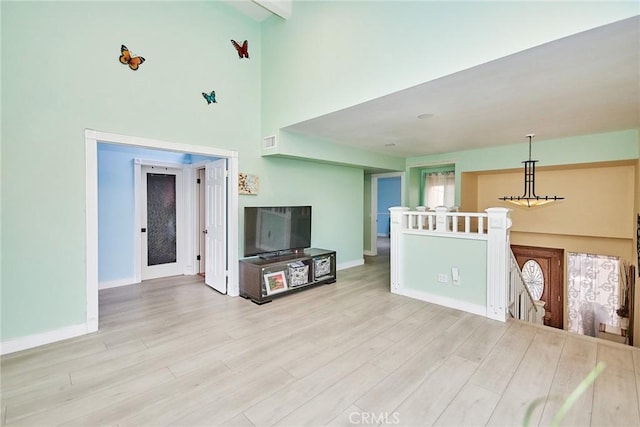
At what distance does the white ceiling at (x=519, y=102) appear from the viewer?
2.29m

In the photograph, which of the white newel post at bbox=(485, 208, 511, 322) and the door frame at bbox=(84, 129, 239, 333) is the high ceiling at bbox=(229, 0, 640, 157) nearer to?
the white newel post at bbox=(485, 208, 511, 322)

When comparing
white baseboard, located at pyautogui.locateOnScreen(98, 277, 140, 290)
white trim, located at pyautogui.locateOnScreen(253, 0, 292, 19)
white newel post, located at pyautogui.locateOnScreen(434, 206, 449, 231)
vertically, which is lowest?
white baseboard, located at pyautogui.locateOnScreen(98, 277, 140, 290)

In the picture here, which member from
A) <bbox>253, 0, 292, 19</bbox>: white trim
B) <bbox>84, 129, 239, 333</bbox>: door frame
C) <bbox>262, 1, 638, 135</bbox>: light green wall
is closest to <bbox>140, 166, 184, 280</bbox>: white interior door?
<bbox>84, 129, 239, 333</bbox>: door frame

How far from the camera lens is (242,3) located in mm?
4137

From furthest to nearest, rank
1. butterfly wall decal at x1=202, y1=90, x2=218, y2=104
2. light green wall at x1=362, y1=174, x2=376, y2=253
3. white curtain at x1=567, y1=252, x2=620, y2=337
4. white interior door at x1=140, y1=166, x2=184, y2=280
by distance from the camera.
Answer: light green wall at x1=362, y1=174, x2=376, y2=253 < white curtain at x1=567, y1=252, x2=620, y2=337 < white interior door at x1=140, y1=166, x2=184, y2=280 < butterfly wall decal at x1=202, y1=90, x2=218, y2=104

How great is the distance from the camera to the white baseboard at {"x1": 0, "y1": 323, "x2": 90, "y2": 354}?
2.79m

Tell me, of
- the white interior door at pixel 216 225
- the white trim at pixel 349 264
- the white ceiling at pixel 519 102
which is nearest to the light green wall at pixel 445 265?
the white ceiling at pixel 519 102

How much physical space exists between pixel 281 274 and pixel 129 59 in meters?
3.11

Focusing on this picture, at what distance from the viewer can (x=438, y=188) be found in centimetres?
779

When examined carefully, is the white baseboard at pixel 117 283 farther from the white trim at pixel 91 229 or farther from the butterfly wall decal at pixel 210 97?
the butterfly wall decal at pixel 210 97

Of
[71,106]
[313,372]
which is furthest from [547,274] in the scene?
[71,106]

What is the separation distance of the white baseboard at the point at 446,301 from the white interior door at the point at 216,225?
2.56 m

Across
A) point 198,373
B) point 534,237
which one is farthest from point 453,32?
point 534,237

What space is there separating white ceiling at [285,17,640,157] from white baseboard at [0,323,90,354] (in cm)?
336
